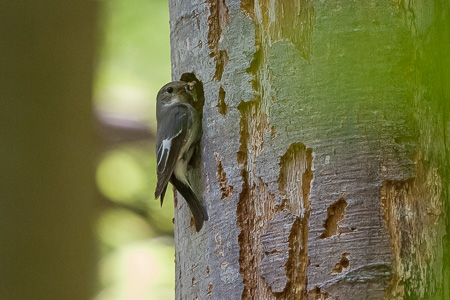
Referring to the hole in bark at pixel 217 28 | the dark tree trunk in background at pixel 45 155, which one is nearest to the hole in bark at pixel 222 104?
the hole in bark at pixel 217 28

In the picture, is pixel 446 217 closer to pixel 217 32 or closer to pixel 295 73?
pixel 295 73

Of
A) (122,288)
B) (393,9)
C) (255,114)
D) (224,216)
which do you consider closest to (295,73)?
(255,114)

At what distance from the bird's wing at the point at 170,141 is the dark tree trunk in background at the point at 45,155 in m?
1.45

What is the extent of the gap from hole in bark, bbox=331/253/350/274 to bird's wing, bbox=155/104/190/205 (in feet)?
3.33

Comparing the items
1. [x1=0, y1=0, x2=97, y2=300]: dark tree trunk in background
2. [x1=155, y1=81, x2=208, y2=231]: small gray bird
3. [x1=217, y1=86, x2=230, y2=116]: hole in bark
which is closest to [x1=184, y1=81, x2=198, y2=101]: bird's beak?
[x1=155, y1=81, x2=208, y2=231]: small gray bird

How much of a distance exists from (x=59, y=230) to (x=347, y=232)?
293 centimetres

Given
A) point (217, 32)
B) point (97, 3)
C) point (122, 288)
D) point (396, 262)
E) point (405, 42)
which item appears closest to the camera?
point (396, 262)

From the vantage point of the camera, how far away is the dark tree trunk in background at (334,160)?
2230mm

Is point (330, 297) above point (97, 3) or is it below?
below

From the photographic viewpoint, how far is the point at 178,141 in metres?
3.11

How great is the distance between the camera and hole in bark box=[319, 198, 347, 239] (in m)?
2.27

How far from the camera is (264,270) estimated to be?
7.75 feet

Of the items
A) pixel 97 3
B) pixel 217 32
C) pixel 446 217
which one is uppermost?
pixel 97 3

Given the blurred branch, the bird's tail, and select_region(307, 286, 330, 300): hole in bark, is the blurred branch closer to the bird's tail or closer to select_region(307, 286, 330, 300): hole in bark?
the bird's tail
